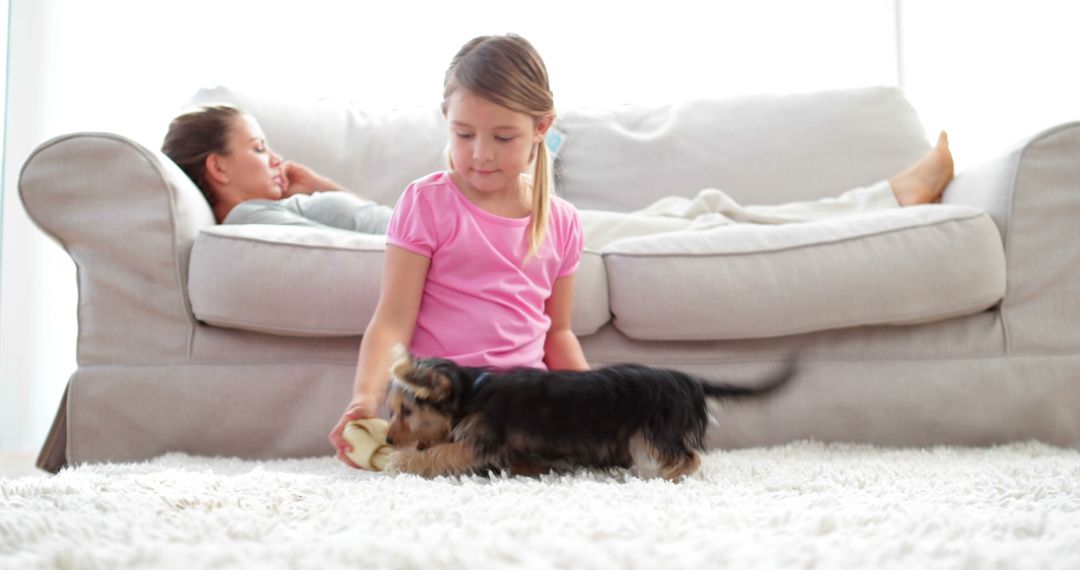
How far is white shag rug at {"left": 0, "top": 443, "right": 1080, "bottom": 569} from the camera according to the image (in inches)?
25.4

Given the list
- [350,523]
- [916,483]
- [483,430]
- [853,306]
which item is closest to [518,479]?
[483,430]

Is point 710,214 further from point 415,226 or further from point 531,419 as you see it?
point 531,419

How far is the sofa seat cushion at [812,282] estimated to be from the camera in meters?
1.74

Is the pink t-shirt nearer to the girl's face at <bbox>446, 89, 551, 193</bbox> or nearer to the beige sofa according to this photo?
the girl's face at <bbox>446, 89, 551, 193</bbox>

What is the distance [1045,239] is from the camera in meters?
1.82

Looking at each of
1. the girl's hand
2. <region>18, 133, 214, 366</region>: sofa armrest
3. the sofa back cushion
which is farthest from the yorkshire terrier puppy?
the sofa back cushion

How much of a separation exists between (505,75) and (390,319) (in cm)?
46

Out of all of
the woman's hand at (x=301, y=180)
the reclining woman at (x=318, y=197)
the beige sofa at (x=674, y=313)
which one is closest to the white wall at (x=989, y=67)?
the reclining woman at (x=318, y=197)

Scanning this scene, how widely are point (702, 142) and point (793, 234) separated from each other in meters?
0.83

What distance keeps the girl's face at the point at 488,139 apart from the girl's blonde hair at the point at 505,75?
1 centimetres

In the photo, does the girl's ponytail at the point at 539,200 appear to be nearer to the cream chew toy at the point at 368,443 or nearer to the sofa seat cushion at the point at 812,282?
the sofa seat cushion at the point at 812,282

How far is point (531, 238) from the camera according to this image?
156cm

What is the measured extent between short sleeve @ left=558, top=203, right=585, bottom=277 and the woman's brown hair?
3.15 ft

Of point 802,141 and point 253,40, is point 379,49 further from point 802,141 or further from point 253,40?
point 802,141
